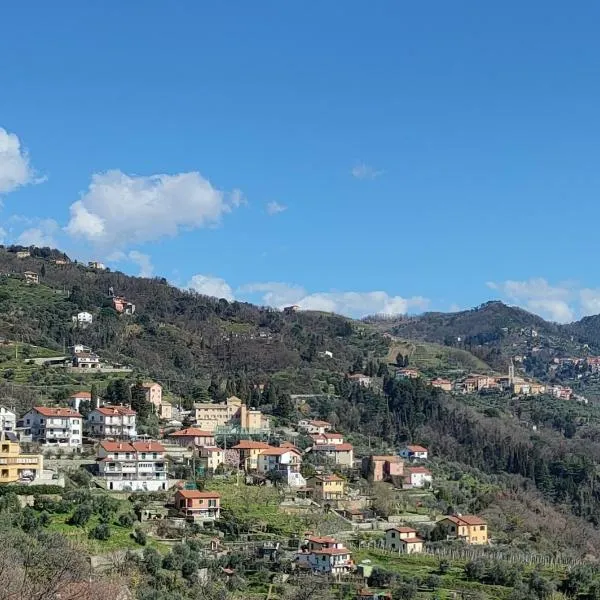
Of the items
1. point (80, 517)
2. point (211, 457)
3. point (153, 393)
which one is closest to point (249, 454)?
point (211, 457)

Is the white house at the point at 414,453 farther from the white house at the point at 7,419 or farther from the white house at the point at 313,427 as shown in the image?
the white house at the point at 7,419

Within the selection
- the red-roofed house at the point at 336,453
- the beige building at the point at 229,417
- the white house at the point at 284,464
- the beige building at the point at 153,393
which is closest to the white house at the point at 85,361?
the beige building at the point at 153,393

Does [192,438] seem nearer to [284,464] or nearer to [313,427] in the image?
[284,464]

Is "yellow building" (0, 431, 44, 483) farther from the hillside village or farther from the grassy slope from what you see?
the grassy slope

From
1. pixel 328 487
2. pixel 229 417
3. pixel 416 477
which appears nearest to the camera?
pixel 328 487

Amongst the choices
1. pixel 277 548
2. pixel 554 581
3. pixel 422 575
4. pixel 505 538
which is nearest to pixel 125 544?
pixel 277 548

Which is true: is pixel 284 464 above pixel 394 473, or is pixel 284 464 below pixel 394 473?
above

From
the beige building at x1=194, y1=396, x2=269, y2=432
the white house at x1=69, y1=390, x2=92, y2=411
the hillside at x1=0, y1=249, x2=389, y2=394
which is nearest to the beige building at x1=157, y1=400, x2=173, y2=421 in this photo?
the beige building at x1=194, y1=396, x2=269, y2=432
